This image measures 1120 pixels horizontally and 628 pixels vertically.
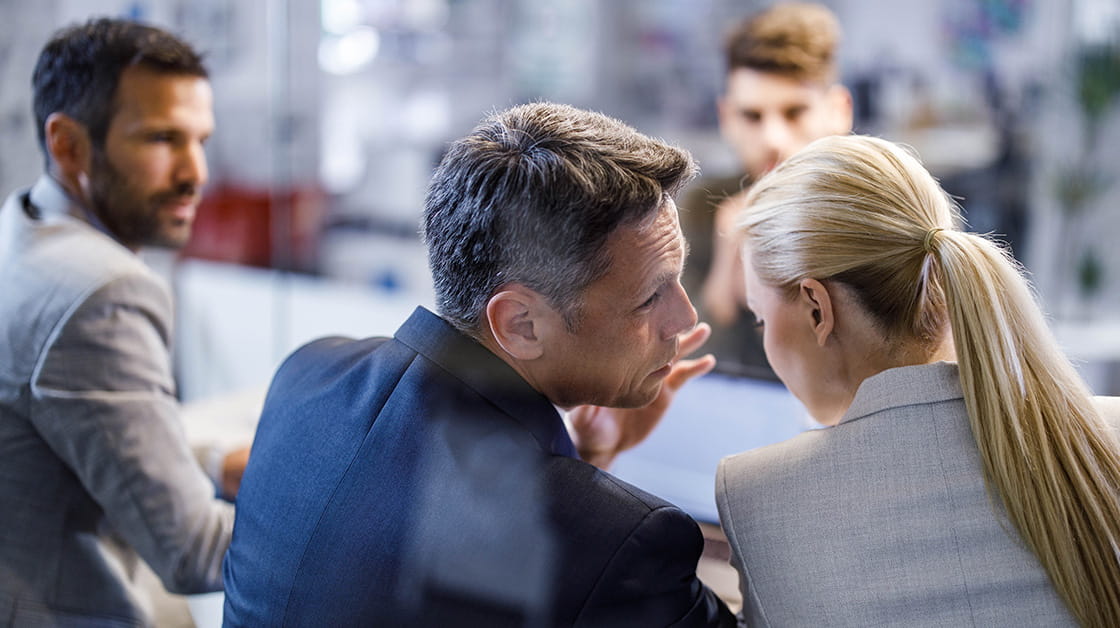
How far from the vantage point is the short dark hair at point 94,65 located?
1371mm

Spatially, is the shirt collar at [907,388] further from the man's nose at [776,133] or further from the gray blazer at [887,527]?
the man's nose at [776,133]

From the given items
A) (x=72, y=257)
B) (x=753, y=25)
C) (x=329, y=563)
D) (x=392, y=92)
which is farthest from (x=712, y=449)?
(x=392, y=92)

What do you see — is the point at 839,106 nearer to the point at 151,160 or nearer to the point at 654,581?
the point at 151,160

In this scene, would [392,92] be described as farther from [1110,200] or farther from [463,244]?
[463,244]

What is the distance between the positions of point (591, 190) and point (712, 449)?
593 millimetres

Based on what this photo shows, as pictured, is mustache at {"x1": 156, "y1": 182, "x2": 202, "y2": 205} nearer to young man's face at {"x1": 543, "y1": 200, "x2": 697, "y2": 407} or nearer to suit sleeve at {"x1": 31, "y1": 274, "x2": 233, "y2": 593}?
suit sleeve at {"x1": 31, "y1": 274, "x2": 233, "y2": 593}

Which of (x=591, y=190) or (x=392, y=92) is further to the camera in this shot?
(x=392, y=92)

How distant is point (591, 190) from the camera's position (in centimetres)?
93

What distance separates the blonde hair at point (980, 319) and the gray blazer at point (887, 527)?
3 centimetres

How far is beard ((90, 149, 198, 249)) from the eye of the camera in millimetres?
1399

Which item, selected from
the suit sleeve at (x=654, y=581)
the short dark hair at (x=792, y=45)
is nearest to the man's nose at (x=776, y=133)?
the short dark hair at (x=792, y=45)

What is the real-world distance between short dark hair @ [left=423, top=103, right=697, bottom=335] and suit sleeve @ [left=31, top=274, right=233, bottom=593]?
0.50 m

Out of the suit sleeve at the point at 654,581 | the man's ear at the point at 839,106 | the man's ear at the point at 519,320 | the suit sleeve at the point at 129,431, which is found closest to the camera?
the suit sleeve at the point at 654,581

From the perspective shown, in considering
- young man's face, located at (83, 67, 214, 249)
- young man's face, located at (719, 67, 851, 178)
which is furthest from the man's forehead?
young man's face, located at (83, 67, 214, 249)
